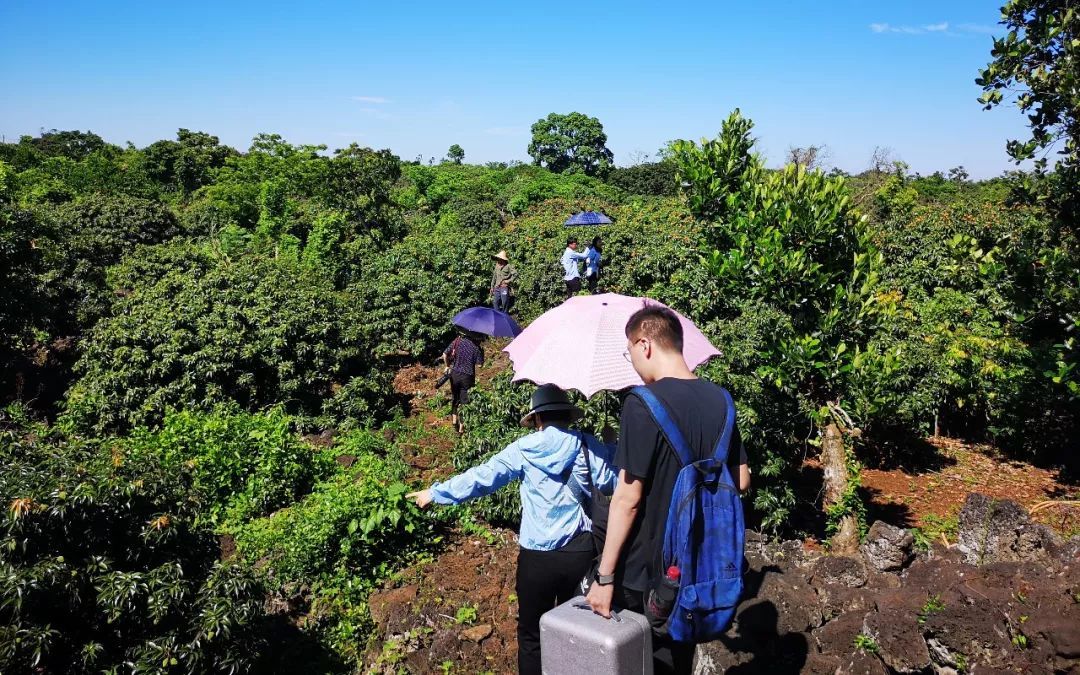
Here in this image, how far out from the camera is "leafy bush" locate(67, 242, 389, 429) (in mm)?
9305

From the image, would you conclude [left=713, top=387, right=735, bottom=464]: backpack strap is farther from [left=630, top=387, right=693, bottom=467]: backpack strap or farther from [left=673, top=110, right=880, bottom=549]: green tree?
[left=673, top=110, right=880, bottom=549]: green tree

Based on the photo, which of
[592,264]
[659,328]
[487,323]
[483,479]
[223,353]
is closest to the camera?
[659,328]

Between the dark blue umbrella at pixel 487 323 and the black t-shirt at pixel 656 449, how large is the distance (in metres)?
5.35

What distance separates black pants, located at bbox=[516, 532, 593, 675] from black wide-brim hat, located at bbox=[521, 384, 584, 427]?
0.58 metres

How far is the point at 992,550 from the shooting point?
5125 mm

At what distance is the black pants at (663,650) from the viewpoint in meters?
2.71

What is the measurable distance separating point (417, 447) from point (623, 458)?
22.1 feet

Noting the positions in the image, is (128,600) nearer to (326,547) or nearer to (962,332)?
(326,547)

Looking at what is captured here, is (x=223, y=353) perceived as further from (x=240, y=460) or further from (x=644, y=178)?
(x=644, y=178)

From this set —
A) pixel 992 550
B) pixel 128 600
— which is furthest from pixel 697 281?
pixel 128 600

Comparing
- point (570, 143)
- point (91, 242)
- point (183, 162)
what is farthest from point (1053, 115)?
point (570, 143)

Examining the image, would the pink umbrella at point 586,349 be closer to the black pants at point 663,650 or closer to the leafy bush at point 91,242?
the black pants at point 663,650

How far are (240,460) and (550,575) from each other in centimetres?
525

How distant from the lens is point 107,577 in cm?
333
